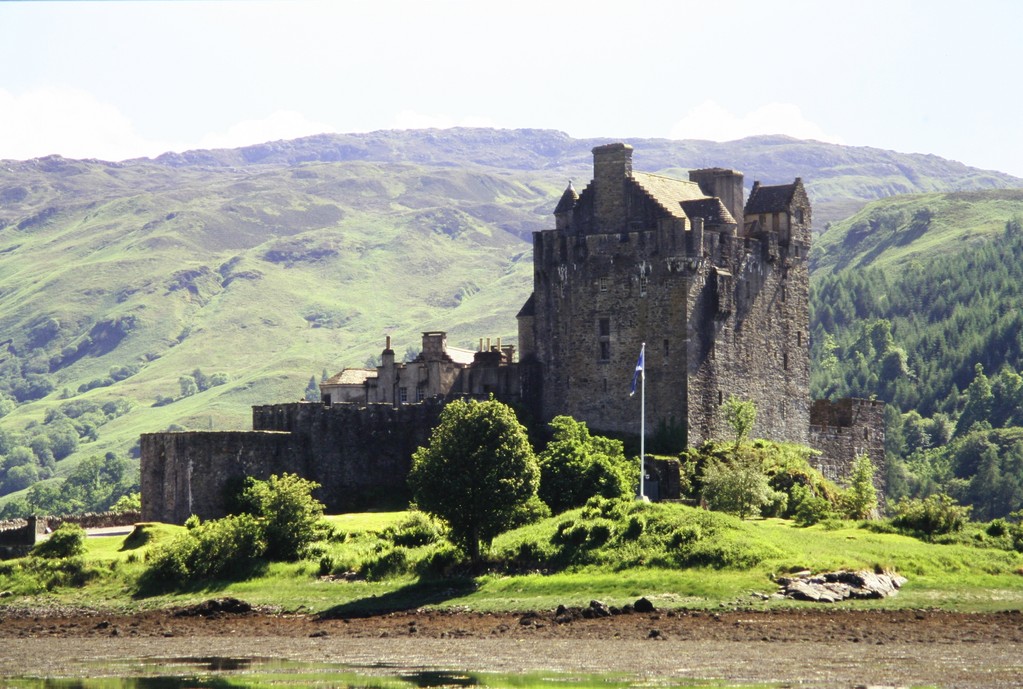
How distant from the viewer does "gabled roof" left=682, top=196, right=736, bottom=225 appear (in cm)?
10588

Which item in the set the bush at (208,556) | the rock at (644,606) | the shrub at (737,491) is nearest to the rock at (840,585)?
the rock at (644,606)

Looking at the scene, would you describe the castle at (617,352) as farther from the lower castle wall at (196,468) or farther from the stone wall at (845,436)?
the stone wall at (845,436)

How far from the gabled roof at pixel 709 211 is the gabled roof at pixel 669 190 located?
28.6 inches

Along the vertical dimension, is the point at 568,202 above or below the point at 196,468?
above

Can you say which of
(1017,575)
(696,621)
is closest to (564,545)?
(696,621)

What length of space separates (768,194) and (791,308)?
7.99 m

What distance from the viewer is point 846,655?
61031mm

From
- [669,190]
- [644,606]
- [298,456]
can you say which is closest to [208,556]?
[298,456]

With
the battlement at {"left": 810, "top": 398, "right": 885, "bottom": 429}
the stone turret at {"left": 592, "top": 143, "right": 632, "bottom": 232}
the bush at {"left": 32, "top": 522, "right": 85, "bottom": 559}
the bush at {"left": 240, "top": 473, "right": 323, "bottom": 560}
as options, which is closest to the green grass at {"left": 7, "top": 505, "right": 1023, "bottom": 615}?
the bush at {"left": 32, "top": 522, "right": 85, "bottom": 559}

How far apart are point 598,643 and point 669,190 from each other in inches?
→ 1854

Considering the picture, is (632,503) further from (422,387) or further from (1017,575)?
(422,387)

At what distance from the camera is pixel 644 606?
2835 inches

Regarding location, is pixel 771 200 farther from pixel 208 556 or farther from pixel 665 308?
pixel 208 556

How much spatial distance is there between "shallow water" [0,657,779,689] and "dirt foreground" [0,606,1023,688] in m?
1.17
